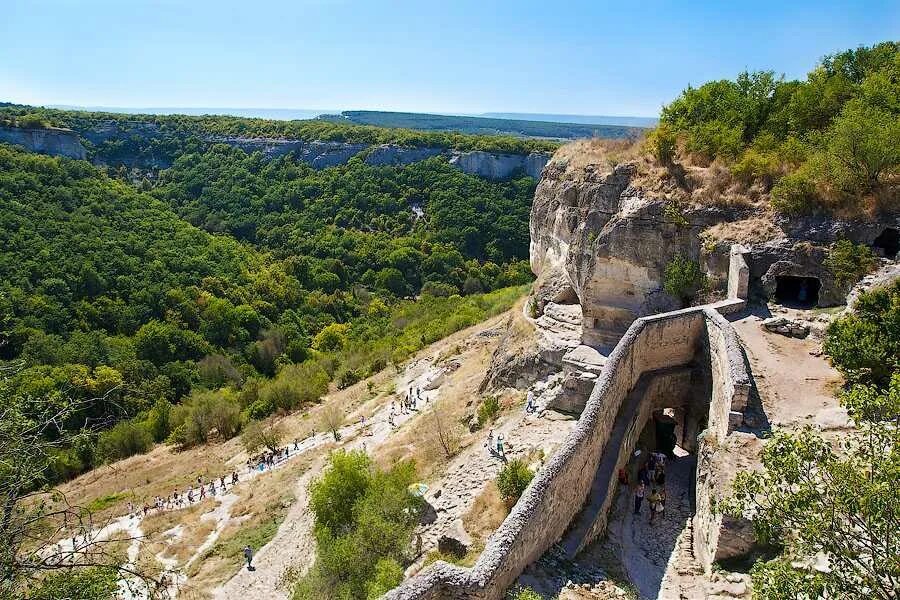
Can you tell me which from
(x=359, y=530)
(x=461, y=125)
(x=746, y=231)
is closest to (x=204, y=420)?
(x=359, y=530)

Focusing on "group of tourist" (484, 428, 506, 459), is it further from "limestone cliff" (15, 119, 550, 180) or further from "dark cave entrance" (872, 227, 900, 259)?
"limestone cliff" (15, 119, 550, 180)

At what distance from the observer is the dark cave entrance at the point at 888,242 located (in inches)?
574

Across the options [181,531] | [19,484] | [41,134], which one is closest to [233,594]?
[181,531]

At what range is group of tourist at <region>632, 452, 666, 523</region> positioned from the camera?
11.4m

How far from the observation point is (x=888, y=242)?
1478 cm

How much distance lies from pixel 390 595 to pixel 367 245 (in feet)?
170

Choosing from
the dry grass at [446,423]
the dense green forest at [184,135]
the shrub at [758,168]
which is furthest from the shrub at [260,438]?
the dense green forest at [184,135]

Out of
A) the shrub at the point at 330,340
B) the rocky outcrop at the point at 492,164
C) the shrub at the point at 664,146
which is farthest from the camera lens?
the rocky outcrop at the point at 492,164

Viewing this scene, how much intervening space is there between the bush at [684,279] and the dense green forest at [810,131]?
2932 millimetres

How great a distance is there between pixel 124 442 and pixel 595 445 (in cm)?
3181

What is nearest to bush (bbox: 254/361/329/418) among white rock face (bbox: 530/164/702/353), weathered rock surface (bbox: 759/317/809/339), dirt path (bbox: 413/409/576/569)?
dirt path (bbox: 413/409/576/569)

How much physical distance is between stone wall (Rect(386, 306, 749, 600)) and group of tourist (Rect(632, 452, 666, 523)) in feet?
2.39

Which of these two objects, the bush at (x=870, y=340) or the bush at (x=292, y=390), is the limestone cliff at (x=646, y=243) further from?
the bush at (x=292, y=390)

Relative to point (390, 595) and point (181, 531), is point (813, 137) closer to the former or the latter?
point (390, 595)
